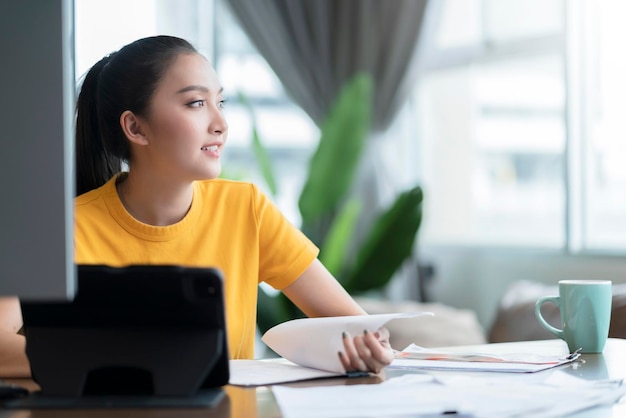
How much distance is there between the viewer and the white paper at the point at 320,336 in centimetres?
119

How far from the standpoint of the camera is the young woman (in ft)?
5.28

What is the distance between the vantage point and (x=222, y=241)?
167 cm

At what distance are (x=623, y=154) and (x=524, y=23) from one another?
79cm

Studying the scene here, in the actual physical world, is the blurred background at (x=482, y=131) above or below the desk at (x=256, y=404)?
above

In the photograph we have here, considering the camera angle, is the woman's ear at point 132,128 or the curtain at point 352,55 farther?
the curtain at point 352,55

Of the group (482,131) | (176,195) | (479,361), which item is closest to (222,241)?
(176,195)

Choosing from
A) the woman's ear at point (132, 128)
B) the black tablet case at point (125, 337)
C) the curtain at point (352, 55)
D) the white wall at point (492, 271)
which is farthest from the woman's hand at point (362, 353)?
the curtain at point (352, 55)

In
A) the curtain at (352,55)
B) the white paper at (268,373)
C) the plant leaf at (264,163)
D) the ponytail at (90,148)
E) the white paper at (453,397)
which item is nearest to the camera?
the white paper at (453,397)

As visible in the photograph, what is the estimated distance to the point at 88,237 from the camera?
160 centimetres

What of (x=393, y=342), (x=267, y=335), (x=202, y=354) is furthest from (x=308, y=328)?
(x=393, y=342)

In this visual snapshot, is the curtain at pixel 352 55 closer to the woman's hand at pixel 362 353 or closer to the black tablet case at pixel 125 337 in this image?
the woman's hand at pixel 362 353

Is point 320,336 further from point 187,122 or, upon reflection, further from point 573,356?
point 187,122

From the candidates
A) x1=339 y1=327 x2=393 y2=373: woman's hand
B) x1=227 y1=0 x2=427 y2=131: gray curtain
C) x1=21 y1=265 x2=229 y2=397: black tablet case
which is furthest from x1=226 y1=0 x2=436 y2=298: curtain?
x1=21 y1=265 x2=229 y2=397: black tablet case

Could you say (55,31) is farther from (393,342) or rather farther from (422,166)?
(422,166)
